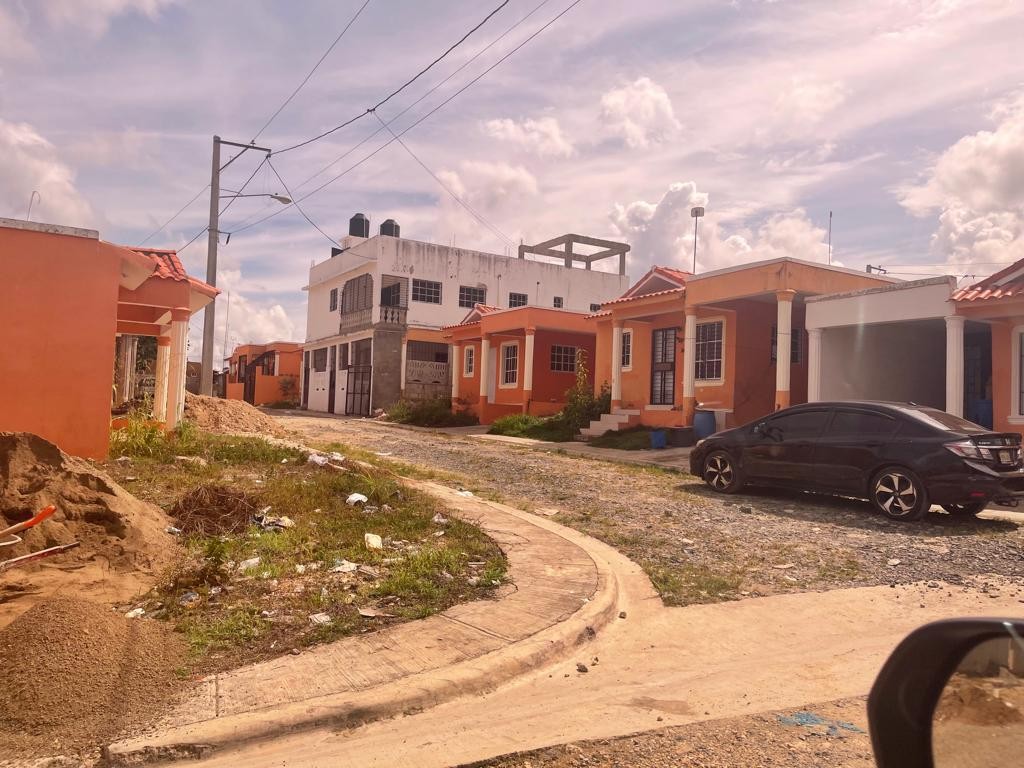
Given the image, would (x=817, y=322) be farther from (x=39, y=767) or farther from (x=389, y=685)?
(x=39, y=767)

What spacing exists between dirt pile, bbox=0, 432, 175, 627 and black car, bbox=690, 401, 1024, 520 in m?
7.71

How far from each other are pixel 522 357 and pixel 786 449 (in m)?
18.8

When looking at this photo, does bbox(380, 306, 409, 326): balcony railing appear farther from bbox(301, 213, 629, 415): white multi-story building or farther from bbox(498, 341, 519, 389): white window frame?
bbox(498, 341, 519, 389): white window frame

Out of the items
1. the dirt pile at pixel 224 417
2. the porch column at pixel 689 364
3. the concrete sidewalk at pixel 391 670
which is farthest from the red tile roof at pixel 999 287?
the dirt pile at pixel 224 417

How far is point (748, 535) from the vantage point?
26.3 ft

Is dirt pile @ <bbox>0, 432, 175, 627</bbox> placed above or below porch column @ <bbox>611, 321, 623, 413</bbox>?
below

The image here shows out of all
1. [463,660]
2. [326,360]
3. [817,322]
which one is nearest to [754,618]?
[463,660]

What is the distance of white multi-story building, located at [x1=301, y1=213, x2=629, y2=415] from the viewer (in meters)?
35.0

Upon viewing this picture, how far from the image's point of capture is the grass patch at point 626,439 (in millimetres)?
19359

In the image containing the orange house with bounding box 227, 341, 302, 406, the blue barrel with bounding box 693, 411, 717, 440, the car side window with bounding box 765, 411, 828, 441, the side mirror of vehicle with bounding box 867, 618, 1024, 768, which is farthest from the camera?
the orange house with bounding box 227, 341, 302, 406

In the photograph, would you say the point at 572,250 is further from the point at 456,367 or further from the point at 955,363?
the point at 955,363

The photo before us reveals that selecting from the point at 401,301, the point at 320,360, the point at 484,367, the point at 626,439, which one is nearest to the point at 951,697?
the point at 626,439

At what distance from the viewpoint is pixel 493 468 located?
547 inches

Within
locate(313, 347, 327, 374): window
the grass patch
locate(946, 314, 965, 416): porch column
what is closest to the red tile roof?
locate(946, 314, 965, 416): porch column
